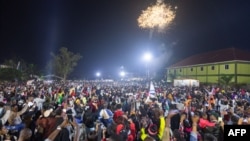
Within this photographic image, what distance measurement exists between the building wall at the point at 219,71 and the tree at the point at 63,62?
60303 millimetres

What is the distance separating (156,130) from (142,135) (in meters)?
0.47

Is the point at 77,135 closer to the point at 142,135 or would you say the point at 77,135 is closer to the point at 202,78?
the point at 142,135

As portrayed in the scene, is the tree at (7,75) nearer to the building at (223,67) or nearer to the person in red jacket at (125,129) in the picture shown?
the building at (223,67)

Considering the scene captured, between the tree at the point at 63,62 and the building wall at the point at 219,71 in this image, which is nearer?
the building wall at the point at 219,71

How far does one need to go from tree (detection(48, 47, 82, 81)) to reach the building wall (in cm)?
6030

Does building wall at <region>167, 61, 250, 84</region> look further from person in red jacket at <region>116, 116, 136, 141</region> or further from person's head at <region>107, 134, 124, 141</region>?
person's head at <region>107, 134, 124, 141</region>

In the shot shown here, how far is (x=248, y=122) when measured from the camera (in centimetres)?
761

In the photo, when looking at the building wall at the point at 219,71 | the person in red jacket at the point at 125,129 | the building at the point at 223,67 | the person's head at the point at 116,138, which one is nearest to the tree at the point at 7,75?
the building wall at the point at 219,71

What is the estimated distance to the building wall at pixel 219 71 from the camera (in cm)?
4150

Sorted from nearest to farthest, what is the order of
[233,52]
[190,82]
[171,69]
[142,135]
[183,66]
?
[142,135] → [190,82] → [233,52] → [183,66] → [171,69]

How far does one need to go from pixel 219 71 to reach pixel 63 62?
2900 inches

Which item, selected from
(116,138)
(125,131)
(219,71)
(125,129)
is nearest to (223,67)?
(219,71)

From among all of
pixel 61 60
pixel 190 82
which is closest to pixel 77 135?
pixel 190 82

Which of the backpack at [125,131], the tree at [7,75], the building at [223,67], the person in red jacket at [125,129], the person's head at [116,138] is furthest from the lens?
the tree at [7,75]
